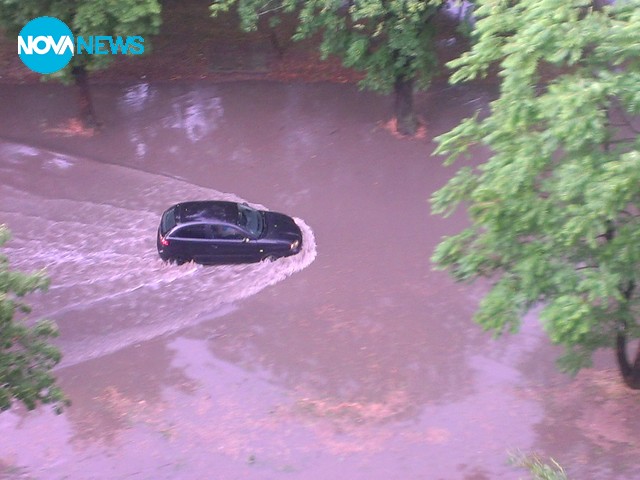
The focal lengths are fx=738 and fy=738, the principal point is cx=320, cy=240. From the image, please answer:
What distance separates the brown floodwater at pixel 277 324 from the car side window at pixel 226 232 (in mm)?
757

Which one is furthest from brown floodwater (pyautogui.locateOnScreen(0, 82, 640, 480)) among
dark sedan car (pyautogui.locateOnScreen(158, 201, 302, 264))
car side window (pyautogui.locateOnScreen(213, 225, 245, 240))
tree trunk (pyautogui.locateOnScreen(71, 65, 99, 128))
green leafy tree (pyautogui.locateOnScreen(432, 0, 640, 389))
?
green leafy tree (pyautogui.locateOnScreen(432, 0, 640, 389))

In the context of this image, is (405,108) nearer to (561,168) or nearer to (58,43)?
(58,43)

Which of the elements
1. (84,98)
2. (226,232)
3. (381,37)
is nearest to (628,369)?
(226,232)

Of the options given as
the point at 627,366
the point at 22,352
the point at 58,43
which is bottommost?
the point at 627,366

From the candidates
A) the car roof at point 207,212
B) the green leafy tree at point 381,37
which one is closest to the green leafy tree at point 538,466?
the car roof at point 207,212

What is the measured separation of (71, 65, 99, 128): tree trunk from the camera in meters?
19.9

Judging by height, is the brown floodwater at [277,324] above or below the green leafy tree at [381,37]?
below

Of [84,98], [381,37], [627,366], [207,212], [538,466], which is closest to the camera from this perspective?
[538,466]

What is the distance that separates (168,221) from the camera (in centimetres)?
1515

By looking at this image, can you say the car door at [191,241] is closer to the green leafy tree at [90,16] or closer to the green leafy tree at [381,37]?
the green leafy tree at [90,16]

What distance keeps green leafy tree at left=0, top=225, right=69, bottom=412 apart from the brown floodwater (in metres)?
2.01

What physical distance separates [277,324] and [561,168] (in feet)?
22.6

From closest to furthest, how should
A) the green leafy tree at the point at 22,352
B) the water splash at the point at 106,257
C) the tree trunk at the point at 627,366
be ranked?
the green leafy tree at the point at 22,352 → the tree trunk at the point at 627,366 → the water splash at the point at 106,257

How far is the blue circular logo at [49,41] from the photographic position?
18.3 metres
